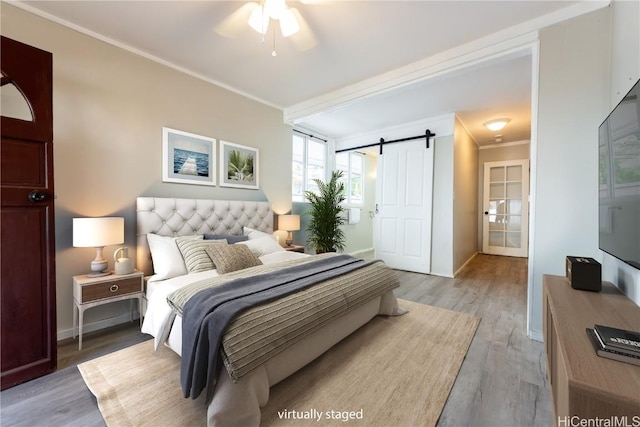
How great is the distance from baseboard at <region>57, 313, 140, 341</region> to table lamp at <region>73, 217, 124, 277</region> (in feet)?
1.68

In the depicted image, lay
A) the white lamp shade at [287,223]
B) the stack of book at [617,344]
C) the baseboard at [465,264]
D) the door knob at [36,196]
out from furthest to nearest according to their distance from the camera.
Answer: the baseboard at [465,264] < the white lamp shade at [287,223] < the door knob at [36,196] < the stack of book at [617,344]

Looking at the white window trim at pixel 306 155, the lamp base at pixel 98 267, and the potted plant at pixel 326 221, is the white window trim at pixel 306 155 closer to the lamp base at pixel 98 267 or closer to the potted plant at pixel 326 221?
the potted plant at pixel 326 221

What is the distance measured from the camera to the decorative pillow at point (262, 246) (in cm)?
294

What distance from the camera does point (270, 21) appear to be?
2256mm

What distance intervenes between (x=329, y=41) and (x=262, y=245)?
86.5 inches

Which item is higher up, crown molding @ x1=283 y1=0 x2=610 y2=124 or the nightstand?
crown molding @ x1=283 y1=0 x2=610 y2=124

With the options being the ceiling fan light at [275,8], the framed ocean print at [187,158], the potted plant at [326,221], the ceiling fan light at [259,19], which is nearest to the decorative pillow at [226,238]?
the framed ocean print at [187,158]

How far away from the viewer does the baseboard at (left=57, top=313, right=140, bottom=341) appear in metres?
2.24

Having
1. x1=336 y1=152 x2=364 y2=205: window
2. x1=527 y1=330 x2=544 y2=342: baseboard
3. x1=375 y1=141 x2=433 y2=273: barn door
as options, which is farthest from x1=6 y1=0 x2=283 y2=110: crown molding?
x1=527 y1=330 x2=544 y2=342: baseboard

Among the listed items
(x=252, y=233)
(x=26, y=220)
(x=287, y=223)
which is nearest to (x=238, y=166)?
(x=252, y=233)

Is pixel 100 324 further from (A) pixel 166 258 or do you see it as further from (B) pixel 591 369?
(B) pixel 591 369

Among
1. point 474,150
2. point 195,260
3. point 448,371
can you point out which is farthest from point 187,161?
point 474,150

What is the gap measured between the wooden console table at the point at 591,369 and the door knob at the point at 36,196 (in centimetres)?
285

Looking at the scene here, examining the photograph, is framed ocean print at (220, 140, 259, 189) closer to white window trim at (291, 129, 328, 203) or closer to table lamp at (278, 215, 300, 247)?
table lamp at (278, 215, 300, 247)
